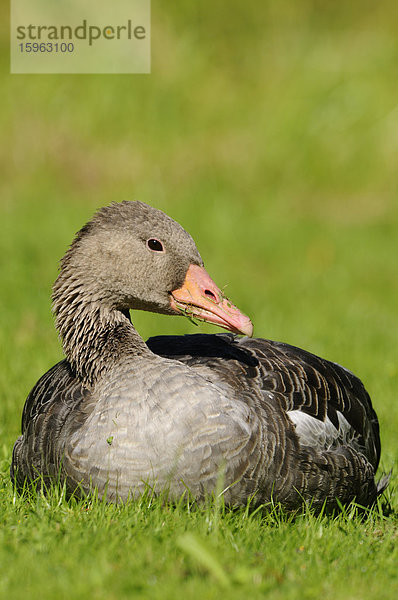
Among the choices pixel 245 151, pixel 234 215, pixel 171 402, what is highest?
pixel 245 151

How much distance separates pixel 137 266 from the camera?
5418mm

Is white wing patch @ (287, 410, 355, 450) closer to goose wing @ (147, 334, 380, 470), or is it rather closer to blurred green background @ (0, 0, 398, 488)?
goose wing @ (147, 334, 380, 470)

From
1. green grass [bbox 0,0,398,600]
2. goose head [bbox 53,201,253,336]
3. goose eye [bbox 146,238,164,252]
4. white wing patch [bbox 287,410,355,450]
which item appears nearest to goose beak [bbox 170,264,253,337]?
goose head [bbox 53,201,253,336]

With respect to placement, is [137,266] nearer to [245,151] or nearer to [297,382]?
[297,382]

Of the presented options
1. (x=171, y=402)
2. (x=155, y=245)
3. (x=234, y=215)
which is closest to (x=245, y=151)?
(x=234, y=215)

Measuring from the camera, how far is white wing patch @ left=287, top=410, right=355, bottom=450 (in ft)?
17.0

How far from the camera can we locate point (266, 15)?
814 inches

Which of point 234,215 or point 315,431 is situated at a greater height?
point 234,215

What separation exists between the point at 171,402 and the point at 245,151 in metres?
14.0

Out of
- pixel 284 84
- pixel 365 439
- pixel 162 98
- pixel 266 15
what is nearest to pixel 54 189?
pixel 162 98

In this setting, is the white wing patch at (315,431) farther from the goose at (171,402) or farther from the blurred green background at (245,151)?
the blurred green background at (245,151)

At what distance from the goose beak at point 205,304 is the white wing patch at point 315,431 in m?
0.65

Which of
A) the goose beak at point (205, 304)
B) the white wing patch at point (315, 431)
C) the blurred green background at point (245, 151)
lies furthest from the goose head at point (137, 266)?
the blurred green background at point (245, 151)

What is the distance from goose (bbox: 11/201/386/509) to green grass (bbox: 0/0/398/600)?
192 mm
